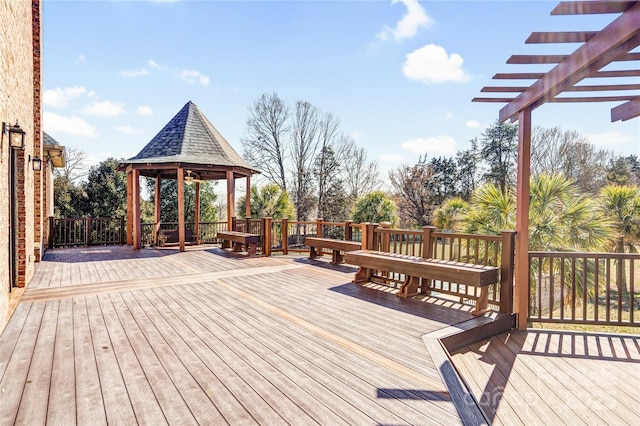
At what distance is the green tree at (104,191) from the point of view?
51.9ft

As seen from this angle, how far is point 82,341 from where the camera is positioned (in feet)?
9.80

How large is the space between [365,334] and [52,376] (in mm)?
2620

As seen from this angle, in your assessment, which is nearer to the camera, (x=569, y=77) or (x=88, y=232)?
(x=569, y=77)

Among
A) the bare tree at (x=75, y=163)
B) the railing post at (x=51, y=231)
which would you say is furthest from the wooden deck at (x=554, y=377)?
the bare tree at (x=75, y=163)

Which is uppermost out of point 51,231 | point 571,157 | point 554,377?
point 571,157

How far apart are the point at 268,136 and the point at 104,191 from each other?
9.97m

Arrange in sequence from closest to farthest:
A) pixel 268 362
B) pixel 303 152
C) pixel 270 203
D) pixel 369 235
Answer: pixel 268 362 < pixel 369 235 < pixel 270 203 < pixel 303 152

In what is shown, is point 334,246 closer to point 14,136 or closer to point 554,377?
point 554,377

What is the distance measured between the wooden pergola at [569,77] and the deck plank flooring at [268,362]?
1.41 metres

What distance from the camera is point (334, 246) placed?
7.04m

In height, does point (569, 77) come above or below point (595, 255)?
above

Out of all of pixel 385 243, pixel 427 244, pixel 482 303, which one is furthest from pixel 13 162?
pixel 482 303

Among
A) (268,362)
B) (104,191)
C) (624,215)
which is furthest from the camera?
(104,191)

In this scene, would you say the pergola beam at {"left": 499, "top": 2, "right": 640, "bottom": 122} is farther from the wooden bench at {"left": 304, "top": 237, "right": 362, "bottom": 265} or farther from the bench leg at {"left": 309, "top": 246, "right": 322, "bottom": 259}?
the bench leg at {"left": 309, "top": 246, "right": 322, "bottom": 259}
